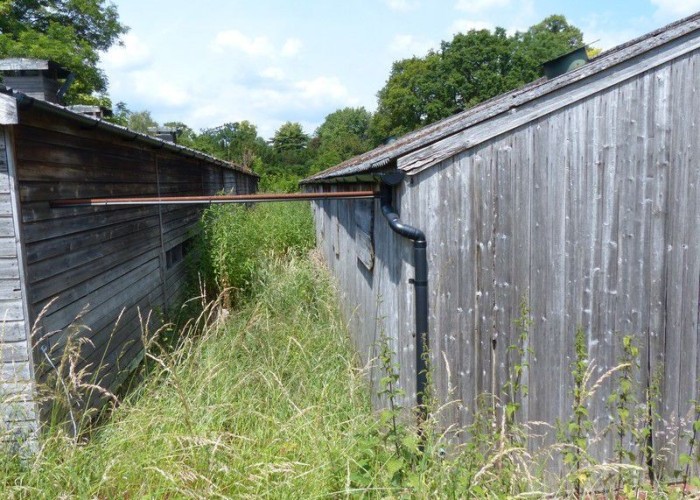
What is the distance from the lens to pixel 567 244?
14.3ft

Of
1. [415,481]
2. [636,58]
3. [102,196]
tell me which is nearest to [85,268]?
[102,196]

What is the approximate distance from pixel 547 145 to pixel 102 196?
15.9 feet

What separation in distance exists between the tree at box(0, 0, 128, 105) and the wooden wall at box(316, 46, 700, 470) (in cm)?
2074

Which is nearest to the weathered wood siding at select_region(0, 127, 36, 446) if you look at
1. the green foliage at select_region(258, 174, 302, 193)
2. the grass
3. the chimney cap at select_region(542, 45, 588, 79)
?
the grass

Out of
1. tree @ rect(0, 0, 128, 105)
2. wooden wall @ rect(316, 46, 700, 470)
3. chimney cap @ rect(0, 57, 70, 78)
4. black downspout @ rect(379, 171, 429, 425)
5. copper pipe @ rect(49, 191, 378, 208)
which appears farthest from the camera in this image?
tree @ rect(0, 0, 128, 105)

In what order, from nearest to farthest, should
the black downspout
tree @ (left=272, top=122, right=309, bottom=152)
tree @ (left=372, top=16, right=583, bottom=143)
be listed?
the black downspout, tree @ (left=372, top=16, right=583, bottom=143), tree @ (left=272, top=122, right=309, bottom=152)

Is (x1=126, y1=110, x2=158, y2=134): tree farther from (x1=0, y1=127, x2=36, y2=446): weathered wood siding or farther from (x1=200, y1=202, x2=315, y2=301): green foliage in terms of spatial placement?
(x1=0, y1=127, x2=36, y2=446): weathered wood siding

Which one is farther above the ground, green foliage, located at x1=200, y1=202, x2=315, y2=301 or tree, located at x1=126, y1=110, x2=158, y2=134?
tree, located at x1=126, y1=110, x2=158, y2=134

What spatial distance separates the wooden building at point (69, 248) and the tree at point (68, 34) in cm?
1593

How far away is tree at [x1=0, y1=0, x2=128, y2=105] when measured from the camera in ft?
70.8

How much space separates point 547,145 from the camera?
4285 mm

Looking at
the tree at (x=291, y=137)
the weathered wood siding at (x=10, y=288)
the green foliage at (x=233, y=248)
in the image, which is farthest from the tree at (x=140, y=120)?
the weathered wood siding at (x=10, y=288)

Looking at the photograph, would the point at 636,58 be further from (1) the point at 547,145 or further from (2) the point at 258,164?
(2) the point at 258,164

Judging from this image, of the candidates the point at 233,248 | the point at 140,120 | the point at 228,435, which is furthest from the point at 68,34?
the point at 140,120
